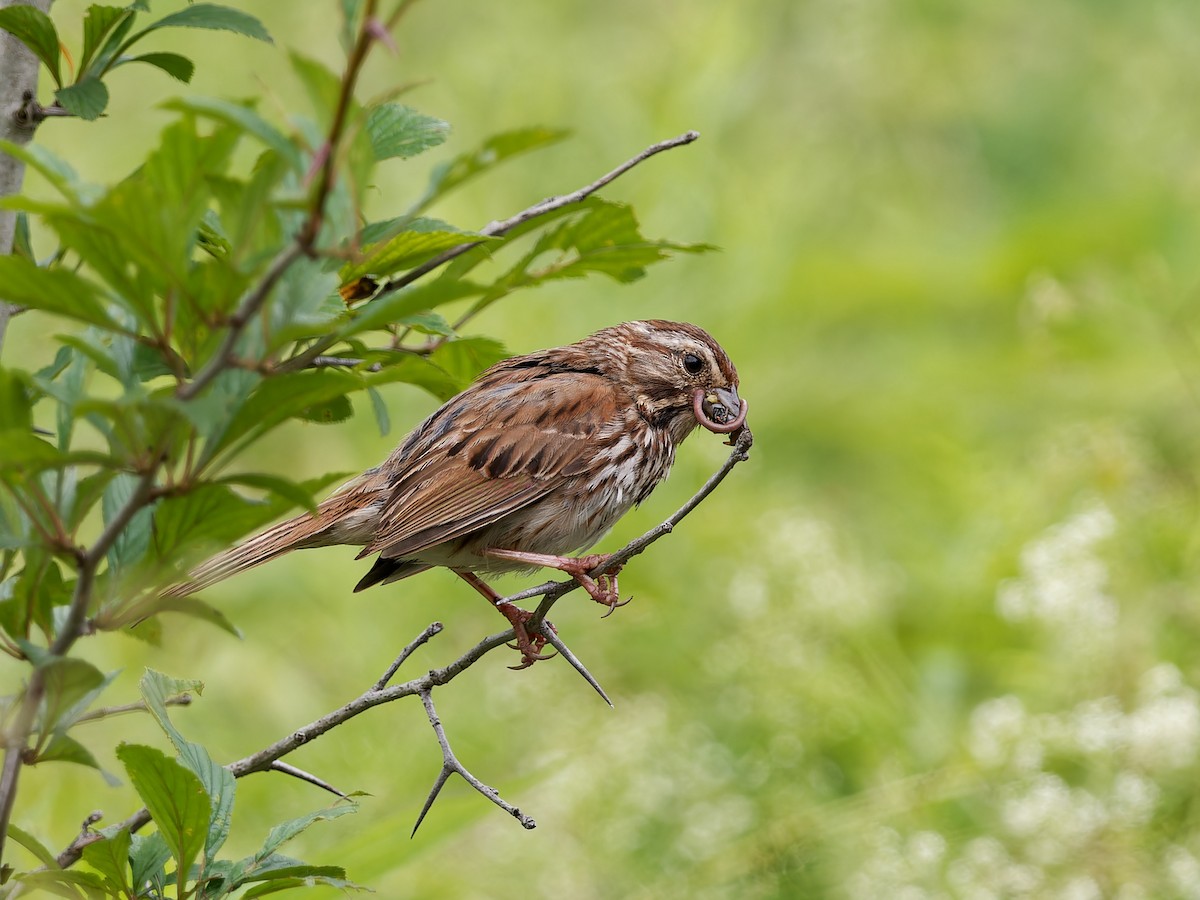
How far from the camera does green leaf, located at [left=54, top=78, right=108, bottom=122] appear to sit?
1.74 m

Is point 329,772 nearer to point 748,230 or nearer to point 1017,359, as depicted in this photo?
point 748,230

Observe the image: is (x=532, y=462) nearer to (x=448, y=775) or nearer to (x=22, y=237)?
(x=448, y=775)

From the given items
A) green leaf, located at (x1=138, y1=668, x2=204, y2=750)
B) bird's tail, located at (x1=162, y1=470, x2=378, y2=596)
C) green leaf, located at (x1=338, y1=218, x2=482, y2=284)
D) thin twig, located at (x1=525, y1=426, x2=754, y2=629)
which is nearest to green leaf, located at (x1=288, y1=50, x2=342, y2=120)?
green leaf, located at (x1=338, y1=218, x2=482, y2=284)

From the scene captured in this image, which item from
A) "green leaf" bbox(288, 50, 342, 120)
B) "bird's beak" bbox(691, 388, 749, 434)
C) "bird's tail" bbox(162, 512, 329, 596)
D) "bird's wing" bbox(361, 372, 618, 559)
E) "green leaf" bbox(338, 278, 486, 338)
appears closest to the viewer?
"green leaf" bbox(288, 50, 342, 120)

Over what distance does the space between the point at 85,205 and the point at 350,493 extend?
6.14 ft

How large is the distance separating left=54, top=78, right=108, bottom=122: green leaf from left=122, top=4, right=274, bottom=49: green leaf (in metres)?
0.07

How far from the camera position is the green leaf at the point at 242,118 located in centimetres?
112

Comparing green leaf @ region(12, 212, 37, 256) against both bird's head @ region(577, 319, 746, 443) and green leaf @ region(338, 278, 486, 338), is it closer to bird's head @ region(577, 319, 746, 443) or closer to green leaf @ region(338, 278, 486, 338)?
green leaf @ region(338, 278, 486, 338)

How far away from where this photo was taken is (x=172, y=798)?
1490 mm

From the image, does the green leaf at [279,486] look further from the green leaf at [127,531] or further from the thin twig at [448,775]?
the thin twig at [448,775]

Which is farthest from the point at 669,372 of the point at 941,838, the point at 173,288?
the point at 173,288

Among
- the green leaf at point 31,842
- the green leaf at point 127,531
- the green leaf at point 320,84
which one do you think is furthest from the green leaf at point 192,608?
the green leaf at point 320,84

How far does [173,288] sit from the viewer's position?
1.24 m

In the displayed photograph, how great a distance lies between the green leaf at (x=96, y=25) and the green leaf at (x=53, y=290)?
583mm
